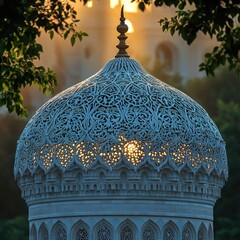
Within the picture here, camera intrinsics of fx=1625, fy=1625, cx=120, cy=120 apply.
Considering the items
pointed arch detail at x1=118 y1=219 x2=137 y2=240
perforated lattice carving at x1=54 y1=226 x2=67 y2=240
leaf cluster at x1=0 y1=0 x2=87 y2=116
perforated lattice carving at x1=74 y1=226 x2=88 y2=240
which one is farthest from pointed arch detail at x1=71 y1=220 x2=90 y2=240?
leaf cluster at x1=0 y1=0 x2=87 y2=116

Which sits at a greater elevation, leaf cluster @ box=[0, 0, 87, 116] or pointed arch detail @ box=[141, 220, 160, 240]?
leaf cluster @ box=[0, 0, 87, 116]

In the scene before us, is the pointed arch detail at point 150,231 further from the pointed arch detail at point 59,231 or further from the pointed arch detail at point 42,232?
the pointed arch detail at point 42,232

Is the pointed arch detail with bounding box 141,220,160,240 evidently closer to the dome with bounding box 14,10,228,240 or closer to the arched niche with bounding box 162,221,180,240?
the dome with bounding box 14,10,228,240

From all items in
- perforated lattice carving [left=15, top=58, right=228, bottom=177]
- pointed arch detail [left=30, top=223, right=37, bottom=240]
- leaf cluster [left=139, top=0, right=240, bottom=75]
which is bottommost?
pointed arch detail [left=30, top=223, right=37, bottom=240]

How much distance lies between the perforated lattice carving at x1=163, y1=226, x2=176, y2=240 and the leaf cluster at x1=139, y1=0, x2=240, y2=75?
5688 mm

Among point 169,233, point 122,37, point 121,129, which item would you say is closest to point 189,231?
point 169,233

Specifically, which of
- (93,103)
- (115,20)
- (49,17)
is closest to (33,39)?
(49,17)

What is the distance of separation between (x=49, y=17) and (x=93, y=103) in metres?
5.07

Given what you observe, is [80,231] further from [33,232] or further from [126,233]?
[33,232]

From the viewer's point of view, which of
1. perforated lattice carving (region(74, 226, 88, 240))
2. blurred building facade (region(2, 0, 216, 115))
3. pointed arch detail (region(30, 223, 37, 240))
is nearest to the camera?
perforated lattice carving (region(74, 226, 88, 240))

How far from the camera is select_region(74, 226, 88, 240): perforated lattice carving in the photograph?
24.4 metres

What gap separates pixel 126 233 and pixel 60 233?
1.04 m

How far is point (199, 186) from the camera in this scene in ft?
81.3

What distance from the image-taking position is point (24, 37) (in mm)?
19156
